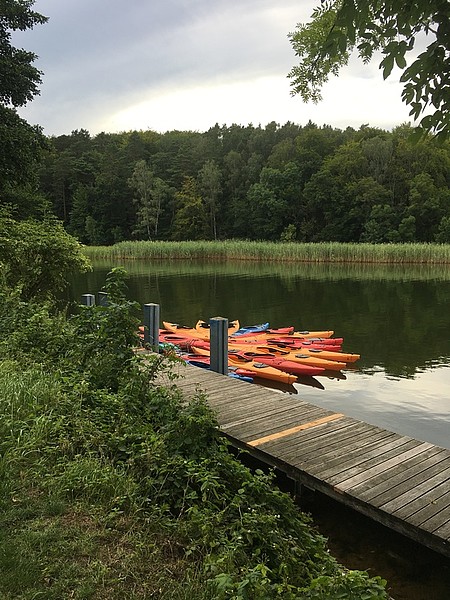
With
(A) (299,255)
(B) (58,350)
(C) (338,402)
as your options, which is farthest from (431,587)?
(A) (299,255)

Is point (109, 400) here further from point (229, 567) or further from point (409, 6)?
Answer: point (409, 6)

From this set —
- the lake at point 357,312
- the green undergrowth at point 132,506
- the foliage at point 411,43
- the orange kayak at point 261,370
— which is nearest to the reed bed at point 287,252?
the lake at point 357,312

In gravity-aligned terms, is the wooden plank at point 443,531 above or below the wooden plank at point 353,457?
below

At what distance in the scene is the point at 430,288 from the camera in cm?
2189

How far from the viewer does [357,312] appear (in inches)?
661

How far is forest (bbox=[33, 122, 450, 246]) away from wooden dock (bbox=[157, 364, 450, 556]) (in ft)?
149

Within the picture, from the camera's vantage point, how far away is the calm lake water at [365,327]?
4.20m

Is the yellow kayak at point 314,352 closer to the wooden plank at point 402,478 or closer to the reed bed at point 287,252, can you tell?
the wooden plank at point 402,478

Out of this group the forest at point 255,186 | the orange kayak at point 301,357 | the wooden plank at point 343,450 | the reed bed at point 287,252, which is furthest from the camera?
the forest at point 255,186

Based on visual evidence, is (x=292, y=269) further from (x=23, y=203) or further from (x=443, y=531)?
(x=443, y=531)

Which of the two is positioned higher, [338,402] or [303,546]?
[303,546]

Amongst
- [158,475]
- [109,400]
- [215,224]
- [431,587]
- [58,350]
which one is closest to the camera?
[158,475]

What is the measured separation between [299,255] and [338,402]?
85.1ft

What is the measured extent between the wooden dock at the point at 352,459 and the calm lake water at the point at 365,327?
0.57m
